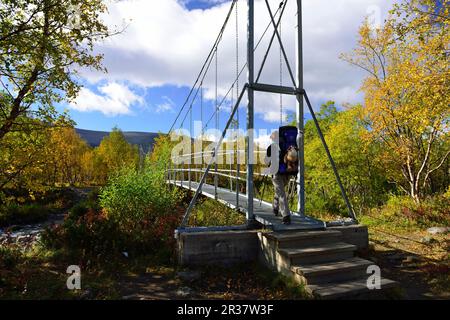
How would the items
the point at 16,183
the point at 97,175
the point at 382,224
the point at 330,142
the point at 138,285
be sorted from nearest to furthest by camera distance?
the point at 138,285
the point at 16,183
the point at 382,224
the point at 330,142
the point at 97,175

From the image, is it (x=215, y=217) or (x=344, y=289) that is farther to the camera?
(x=215, y=217)

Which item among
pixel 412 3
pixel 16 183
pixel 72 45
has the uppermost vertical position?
pixel 412 3

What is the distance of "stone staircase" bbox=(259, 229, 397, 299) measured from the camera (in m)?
4.33

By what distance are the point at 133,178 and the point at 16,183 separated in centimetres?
277

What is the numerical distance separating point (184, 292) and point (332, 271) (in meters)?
2.19

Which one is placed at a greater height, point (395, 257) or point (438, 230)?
point (438, 230)

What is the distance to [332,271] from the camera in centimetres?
459

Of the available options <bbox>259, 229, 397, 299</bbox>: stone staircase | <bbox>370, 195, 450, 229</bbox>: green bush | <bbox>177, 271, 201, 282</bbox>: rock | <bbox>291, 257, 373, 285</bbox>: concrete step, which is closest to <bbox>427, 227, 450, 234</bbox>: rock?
<bbox>370, 195, 450, 229</bbox>: green bush

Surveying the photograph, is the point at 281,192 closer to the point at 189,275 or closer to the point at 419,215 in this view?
the point at 189,275

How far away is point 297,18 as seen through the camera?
6.64m

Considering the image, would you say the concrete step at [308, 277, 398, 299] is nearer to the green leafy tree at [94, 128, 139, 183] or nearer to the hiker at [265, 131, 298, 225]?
the hiker at [265, 131, 298, 225]

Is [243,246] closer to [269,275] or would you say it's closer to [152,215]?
[269,275]

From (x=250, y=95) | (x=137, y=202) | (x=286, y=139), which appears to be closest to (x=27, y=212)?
(x=137, y=202)

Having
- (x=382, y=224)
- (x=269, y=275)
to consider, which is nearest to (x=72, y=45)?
(x=269, y=275)
